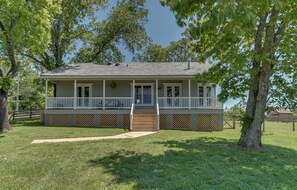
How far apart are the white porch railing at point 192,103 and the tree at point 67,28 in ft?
45.8

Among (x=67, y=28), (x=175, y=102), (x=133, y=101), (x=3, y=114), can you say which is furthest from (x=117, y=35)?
(x=3, y=114)

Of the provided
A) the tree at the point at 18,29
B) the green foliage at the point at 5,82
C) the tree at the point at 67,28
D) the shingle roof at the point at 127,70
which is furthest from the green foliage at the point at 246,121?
the tree at the point at 67,28

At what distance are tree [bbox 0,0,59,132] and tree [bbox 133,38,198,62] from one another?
720 inches

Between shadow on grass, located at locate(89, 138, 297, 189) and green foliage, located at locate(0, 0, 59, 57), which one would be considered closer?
shadow on grass, located at locate(89, 138, 297, 189)

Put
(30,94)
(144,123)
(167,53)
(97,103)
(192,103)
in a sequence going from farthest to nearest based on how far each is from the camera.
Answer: (30,94) → (167,53) → (97,103) → (192,103) → (144,123)

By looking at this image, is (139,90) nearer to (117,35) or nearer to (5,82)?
(5,82)

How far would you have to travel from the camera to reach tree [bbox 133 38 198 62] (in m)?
31.0

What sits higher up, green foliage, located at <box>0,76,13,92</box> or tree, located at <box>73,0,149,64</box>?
tree, located at <box>73,0,149,64</box>

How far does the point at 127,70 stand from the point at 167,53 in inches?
634

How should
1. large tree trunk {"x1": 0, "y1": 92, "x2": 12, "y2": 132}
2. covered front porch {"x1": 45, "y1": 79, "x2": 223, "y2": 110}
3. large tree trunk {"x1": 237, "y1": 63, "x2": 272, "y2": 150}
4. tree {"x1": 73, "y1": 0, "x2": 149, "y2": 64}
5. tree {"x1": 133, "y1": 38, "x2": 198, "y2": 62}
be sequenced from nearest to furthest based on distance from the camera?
large tree trunk {"x1": 237, "y1": 63, "x2": 272, "y2": 150} → large tree trunk {"x1": 0, "y1": 92, "x2": 12, "y2": 132} → covered front porch {"x1": 45, "y1": 79, "x2": 223, "y2": 110} → tree {"x1": 73, "y1": 0, "x2": 149, "y2": 64} → tree {"x1": 133, "y1": 38, "x2": 198, "y2": 62}

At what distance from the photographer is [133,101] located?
611 inches

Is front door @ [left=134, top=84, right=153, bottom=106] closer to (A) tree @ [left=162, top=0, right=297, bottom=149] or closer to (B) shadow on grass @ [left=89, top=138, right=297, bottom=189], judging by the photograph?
(A) tree @ [left=162, top=0, right=297, bottom=149]

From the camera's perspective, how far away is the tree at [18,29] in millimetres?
11277

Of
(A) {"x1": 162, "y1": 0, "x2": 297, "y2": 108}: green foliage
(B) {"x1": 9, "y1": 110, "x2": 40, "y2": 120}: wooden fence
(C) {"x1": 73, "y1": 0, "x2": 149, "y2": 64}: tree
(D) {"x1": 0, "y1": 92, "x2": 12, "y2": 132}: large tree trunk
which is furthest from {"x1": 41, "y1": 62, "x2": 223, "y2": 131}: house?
(C) {"x1": 73, "y1": 0, "x2": 149, "y2": 64}: tree
